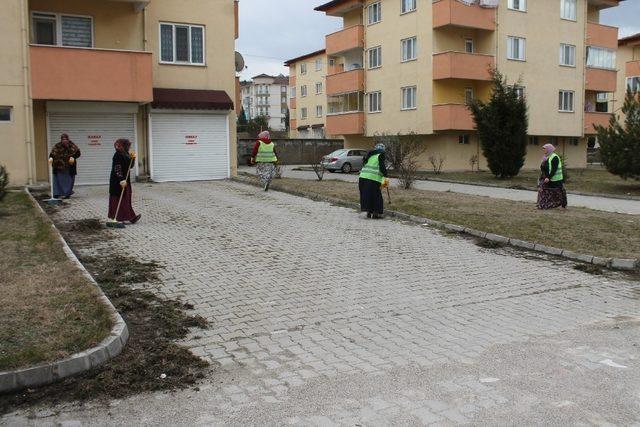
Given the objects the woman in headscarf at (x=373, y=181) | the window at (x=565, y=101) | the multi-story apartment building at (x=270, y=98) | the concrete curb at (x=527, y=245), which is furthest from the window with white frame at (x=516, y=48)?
the multi-story apartment building at (x=270, y=98)

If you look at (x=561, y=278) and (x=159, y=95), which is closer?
(x=561, y=278)

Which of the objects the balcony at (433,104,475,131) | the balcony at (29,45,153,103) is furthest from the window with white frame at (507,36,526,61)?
the balcony at (29,45,153,103)

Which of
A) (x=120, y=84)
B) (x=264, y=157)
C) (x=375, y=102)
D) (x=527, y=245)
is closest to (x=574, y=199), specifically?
(x=264, y=157)

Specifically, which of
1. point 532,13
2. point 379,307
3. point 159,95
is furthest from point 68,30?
point 532,13

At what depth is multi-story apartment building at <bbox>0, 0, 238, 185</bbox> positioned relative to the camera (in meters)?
19.2

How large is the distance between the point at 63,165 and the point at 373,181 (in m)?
8.10

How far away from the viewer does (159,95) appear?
2209 cm

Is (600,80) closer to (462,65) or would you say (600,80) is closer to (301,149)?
(462,65)

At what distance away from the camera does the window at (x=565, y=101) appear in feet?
130

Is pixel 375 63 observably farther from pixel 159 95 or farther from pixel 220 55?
pixel 159 95

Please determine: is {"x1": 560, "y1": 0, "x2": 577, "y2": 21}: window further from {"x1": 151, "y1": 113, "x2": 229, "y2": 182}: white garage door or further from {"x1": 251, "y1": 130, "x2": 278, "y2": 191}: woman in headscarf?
{"x1": 251, "y1": 130, "x2": 278, "y2": 191}: woman in headscarf

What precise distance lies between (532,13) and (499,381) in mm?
37081

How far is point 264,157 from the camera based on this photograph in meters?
19.1

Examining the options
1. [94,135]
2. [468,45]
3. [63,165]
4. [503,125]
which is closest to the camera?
[63,165]
